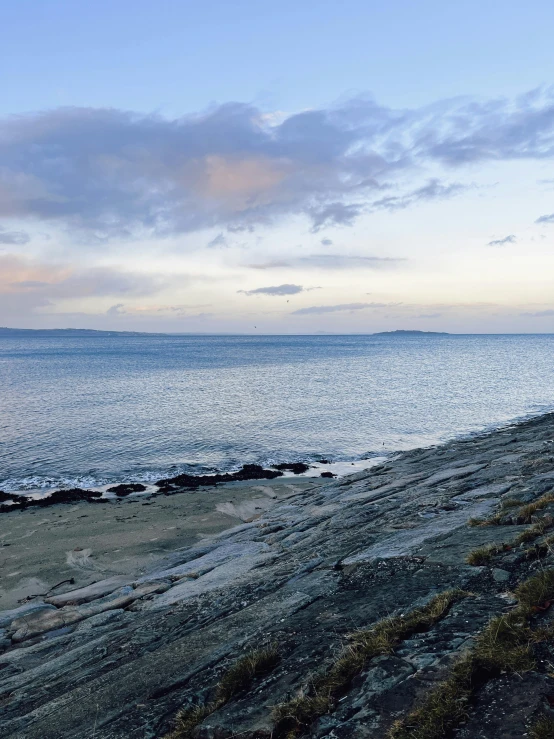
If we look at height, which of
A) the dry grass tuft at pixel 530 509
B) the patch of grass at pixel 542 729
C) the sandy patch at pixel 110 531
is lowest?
the sandy patch at pixel 110 531

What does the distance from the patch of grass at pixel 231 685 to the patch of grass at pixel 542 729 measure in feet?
11.1

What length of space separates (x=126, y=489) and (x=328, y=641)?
26131 mm

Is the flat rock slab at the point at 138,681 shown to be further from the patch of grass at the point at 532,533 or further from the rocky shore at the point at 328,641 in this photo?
the patch of grass at the point at 532,533

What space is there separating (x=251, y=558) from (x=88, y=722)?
6.87 m

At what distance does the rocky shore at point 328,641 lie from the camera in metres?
5.30

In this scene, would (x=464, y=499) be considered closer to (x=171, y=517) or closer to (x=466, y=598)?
(x=466, y=598)

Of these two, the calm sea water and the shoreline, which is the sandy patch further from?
the calm sea water

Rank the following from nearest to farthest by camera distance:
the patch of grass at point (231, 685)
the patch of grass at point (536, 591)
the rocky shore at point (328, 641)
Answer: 1. the rocky shore at point (328, 641)
2. the patch of grass at point (231, 685)
3. the patch of grass at point (536, 591)

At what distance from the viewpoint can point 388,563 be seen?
934cm

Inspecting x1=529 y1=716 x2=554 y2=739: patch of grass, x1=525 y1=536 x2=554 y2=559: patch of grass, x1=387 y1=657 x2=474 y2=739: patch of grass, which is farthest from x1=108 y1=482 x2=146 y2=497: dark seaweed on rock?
x1=529 y1=716 x2=554 y2=739: patch of grass

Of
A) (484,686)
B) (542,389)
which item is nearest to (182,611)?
(484,686)

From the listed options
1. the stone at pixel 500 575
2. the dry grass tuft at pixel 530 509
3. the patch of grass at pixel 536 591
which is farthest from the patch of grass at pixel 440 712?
the dry grass tuft at pixel 530 509

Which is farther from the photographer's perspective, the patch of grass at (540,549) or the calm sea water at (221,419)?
the calm sea water at (221,419)

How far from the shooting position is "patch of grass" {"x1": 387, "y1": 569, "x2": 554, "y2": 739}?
487cm
